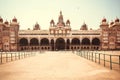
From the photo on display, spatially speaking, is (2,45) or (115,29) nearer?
(2,45)

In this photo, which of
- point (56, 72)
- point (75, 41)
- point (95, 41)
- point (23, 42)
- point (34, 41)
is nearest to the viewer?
point (56, 72)

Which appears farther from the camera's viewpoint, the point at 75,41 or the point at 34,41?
the point at 75,41

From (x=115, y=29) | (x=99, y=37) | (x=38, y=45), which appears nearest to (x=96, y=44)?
(x=99, y=37)

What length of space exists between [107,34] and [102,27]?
9.87 feet

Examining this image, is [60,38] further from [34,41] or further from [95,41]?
[95,41]

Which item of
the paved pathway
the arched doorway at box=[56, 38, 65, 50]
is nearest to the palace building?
the arched doorway at box=[56, 38, 65, 50]

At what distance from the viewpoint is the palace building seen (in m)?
59.3

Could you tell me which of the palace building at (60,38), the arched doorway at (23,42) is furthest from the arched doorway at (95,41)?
the arched doorway at (23,42)

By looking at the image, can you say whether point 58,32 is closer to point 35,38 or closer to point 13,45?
point 35,38

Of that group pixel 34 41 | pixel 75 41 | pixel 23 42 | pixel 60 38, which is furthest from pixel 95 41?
pixel 23 42

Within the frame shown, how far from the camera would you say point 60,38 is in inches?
2491

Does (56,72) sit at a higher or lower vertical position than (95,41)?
lower

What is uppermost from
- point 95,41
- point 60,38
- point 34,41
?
point 60,38

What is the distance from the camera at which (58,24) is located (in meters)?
63.3
